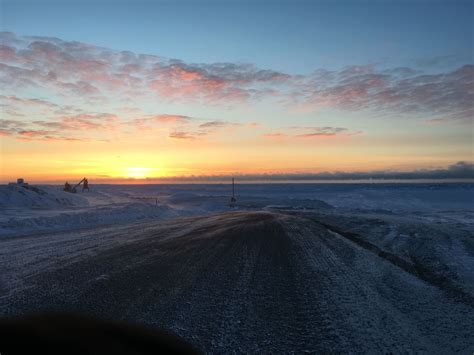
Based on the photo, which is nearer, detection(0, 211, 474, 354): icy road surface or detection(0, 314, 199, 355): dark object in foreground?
detection(0, 314, 199, 355): dark object in foreground

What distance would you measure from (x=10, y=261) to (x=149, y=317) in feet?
19.2

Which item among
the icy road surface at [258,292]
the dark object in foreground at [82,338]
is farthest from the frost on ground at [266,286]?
the dark object in foreground at [82,338]

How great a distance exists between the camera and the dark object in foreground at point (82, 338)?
13.6ft

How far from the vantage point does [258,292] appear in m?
6.21

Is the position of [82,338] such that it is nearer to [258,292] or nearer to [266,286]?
[258,292]

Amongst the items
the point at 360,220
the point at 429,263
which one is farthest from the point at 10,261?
the point at 360,220

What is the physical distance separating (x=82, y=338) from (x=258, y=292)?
2918 mm

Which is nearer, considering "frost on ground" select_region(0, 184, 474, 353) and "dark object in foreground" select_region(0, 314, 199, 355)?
"dark object in foreground" select_region(0, 314, 199, 355)

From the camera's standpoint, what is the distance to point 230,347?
14.1ft

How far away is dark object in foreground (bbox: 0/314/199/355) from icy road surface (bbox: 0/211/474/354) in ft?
0.92

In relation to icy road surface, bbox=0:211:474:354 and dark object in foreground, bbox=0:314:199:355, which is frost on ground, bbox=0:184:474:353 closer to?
icy road surface, bbox=0:211:474:354

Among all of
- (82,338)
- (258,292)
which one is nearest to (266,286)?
(258,292)

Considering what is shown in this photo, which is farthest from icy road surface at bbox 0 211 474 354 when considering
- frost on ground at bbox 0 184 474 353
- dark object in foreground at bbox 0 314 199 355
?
dark object in foreground at bbox 0 314 199 355

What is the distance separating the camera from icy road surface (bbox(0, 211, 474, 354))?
15.1ft
